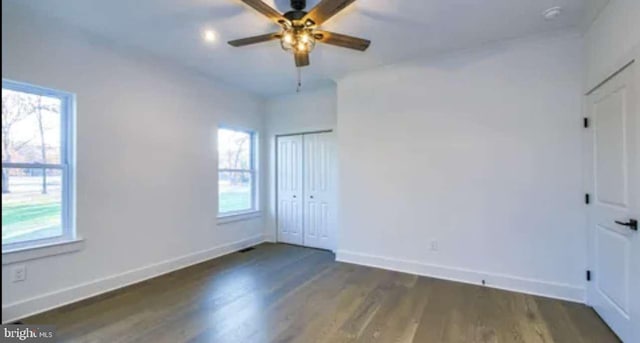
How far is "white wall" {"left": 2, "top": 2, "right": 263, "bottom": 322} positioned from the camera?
3160mm

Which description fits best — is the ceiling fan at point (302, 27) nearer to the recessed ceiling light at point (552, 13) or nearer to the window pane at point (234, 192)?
the recessed ceiling light at point (552, 13)

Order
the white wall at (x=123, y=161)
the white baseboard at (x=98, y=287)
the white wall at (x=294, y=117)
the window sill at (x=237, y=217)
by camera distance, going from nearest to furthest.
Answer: the white baseboard at (x=98, y=287) → the white wall at (x=123, y=161) → the window sill at (x=237, y=217) → the white wall at (x=294, y=117)

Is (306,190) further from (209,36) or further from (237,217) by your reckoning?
(209,36)

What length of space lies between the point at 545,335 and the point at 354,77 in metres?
3.47

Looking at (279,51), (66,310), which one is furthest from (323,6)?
(66,310)

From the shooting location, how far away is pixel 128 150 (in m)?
3.89

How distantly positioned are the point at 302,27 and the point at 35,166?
274cm

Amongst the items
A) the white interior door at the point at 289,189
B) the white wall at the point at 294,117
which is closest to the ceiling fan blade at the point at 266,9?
the white wall at the point at 294,117

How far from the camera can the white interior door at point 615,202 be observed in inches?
100

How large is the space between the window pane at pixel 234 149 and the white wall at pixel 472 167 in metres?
1.79

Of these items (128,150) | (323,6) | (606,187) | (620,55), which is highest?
(323,6)

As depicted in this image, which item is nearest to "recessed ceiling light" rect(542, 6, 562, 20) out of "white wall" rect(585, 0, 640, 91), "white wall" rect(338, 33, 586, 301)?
"white wall" rect(585, 0, 640, 91)

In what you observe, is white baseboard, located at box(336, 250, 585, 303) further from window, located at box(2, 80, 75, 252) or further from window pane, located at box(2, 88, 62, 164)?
window pane, located at box(2, 88, 62, 164)

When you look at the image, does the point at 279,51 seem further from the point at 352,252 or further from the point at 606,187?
the point at 606,187
